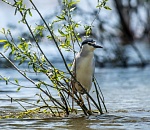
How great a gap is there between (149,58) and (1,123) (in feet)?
36.8

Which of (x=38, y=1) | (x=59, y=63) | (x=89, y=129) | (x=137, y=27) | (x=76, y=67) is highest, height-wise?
(x=38, y=1)

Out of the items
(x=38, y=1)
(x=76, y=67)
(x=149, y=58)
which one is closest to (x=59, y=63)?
(x=149, y=58)

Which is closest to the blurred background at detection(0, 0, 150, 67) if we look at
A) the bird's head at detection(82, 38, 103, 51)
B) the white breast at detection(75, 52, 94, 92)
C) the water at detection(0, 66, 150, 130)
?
the water at detection(0, 66, 150, 130)

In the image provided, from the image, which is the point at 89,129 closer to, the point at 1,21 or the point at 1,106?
the point at 1,106

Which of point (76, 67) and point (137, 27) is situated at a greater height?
point (137, 27)

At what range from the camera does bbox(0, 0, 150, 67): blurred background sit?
15641mm

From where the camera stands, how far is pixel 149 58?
60.4ft

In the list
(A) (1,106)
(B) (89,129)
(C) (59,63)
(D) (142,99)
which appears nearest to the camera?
(B) (89,129)

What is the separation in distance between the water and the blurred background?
1588 millimetres

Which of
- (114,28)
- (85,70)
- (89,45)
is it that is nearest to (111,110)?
(85,70)

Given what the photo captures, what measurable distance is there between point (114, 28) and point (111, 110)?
9.94 meters

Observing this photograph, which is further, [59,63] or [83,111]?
[59,63]

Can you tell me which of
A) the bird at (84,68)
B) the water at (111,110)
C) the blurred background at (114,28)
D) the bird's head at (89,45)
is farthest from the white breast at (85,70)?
the blurred background at (114,28)

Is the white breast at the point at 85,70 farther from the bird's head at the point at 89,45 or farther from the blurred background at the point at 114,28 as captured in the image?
the blurred background at the point at 114,28
